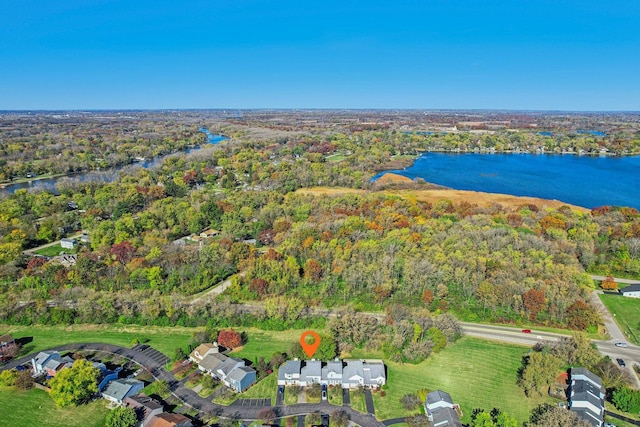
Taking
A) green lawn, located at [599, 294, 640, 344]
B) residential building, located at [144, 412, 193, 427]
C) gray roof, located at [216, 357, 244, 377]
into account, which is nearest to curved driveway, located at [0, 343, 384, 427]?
residential building, located at [144, 412, 193, 427]

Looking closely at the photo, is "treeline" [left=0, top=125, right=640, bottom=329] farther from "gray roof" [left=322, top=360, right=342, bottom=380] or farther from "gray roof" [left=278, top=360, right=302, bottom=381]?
"gray roof" [left=322, top=360, right=342, bottom=380]

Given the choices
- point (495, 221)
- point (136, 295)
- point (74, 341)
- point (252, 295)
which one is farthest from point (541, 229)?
point (74, 341)

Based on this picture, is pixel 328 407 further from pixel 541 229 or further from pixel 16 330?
pixel 541 229

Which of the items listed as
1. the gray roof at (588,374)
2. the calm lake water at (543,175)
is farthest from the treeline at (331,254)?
the calm lake water at (543,175)

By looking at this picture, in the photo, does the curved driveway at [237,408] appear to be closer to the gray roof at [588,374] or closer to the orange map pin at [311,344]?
the orange map pin at [311,344]

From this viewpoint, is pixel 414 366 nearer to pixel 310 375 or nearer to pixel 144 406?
pixel 310 375

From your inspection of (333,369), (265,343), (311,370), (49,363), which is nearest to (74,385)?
(49,363)

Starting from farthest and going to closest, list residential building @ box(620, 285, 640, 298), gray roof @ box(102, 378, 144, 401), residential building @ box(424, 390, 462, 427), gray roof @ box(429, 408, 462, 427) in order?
1. residential building @ box(620, 285, 640, 298)
2. gray roof @ box(102, 378, 144, 401)
3. residential building @ box(424, 390, 462, 427)
4. gray roof @ box(429, 408, 462, 427)
